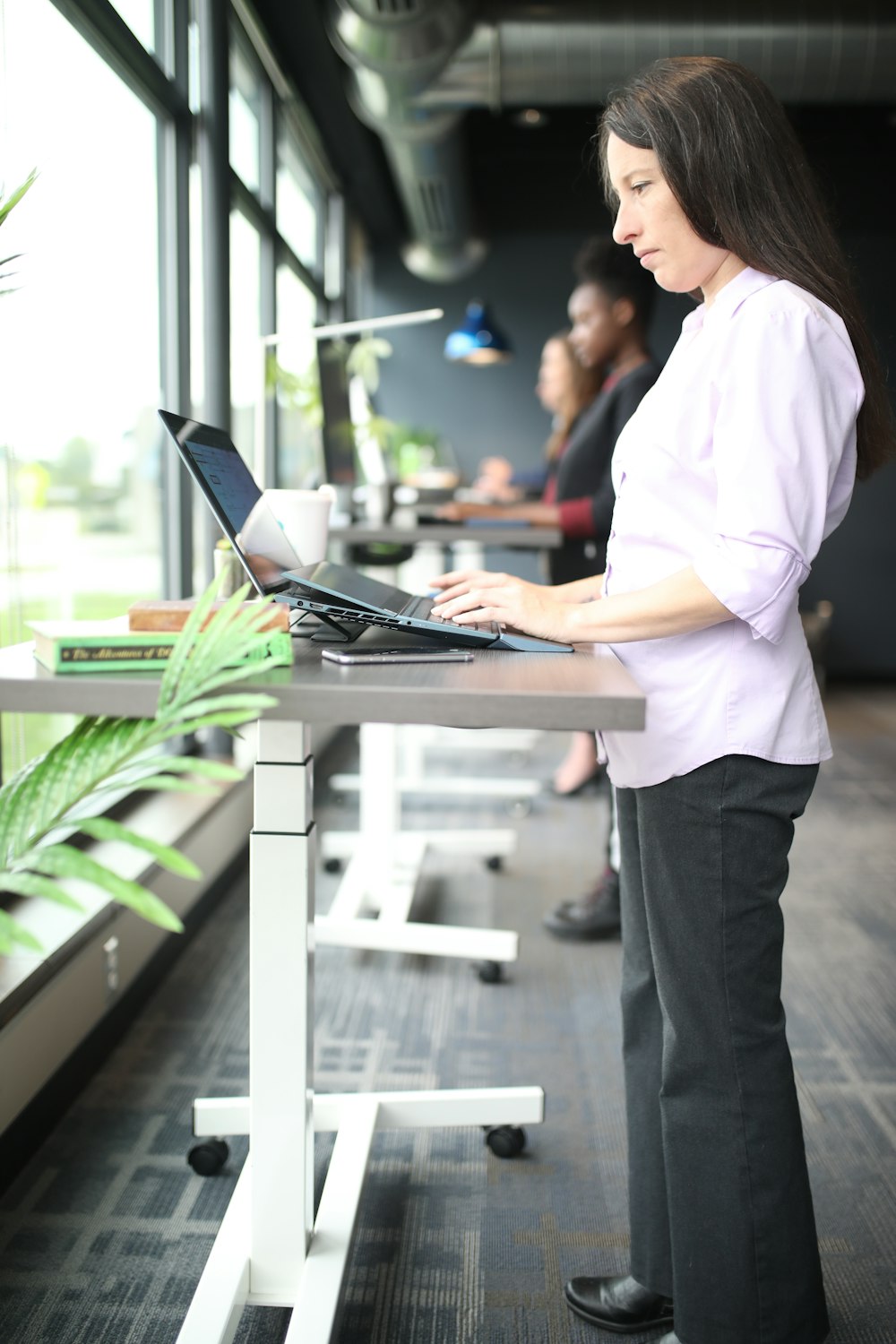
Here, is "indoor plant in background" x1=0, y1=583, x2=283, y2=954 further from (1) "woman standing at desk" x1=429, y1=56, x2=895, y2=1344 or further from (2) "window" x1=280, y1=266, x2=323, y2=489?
(2) "window" x1=280, y1=266, x2=323, y2=489

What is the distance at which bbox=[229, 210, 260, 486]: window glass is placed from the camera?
3.66 meters

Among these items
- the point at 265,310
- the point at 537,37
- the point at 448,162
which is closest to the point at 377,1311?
the point at 265,310

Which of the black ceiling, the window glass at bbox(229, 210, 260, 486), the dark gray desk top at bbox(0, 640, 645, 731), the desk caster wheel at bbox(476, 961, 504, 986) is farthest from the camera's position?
the black ceiling

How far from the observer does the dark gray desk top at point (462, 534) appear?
2.70 metres

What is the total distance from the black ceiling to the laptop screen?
4432 mm

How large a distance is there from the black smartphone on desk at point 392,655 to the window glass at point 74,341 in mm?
1110

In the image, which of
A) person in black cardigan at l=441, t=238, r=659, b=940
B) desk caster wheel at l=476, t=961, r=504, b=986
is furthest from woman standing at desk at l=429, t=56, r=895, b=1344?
person in black cardigan at l=441, t=238, r=659, b=940

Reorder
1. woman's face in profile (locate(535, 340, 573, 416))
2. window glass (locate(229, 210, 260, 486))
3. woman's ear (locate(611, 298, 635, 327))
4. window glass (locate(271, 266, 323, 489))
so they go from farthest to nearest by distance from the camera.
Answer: window glass (locate(271, 266, 323, 489))
woman's face in profile (locate(535, 340, 573, 416))
window glass (locate(229, 210, 260, 486))
woman's ear (locate(611, 298, 635, 327))

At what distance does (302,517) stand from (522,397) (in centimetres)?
578

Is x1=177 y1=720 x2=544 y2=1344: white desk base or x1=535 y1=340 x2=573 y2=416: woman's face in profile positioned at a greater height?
x1=535 y1=340 x2=573 y2=416: woman's face in profile

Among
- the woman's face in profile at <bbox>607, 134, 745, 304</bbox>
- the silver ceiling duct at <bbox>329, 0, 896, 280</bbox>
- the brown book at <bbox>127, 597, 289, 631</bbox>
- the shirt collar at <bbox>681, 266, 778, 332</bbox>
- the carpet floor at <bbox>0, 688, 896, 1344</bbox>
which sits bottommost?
the carpet floor at <bbox>0, 688, 896, 1344</bbox>

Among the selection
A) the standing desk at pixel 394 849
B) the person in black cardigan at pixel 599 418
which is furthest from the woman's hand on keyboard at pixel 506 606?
the person in black cardigan at pixel 599 418

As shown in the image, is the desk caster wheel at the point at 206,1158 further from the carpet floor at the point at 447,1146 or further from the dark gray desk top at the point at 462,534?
the dark gray desk top at the point at 462,534

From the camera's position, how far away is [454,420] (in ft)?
23.6
